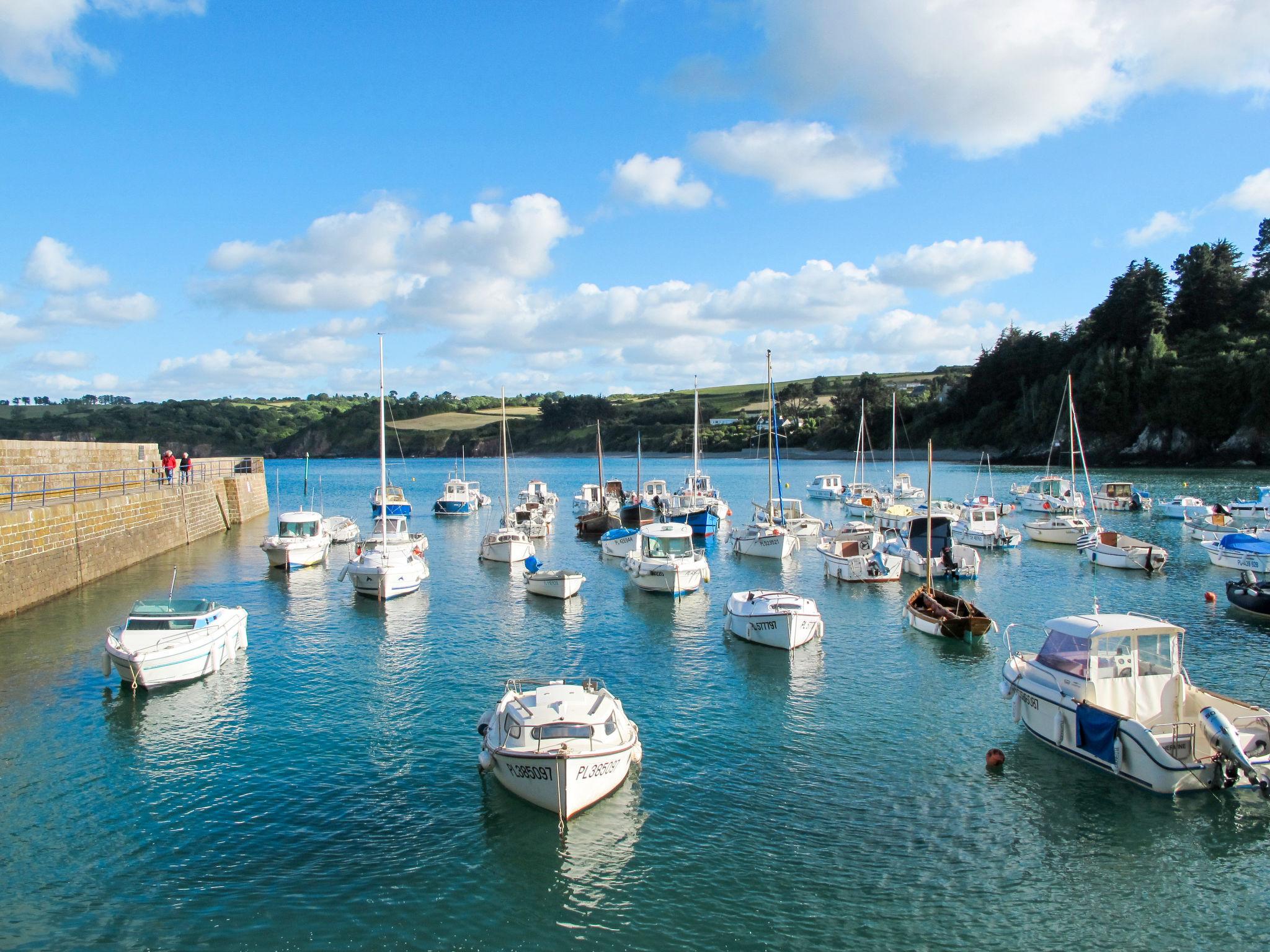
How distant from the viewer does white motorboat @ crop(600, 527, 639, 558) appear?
55.8m

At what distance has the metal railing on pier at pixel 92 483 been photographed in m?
38.0

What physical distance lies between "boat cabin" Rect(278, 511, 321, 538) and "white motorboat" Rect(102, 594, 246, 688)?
76.1ft

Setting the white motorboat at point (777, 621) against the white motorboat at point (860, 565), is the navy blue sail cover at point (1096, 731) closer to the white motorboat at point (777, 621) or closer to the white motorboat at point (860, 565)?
the white motorboat at point (777, 621)

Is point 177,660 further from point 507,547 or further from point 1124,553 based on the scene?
point 1124,553

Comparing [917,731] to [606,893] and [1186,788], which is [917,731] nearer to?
[1186,788]

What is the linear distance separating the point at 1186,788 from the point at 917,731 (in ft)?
20.4

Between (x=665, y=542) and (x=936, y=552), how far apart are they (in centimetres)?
1594

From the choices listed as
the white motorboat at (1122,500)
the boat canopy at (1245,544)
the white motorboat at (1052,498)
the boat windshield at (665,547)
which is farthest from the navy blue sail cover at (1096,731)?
the white motorboat at (1122,500)

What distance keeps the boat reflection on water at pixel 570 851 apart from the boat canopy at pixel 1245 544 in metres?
40.6

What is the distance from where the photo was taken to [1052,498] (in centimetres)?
8369

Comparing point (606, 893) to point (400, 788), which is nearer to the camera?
point (606, 893)

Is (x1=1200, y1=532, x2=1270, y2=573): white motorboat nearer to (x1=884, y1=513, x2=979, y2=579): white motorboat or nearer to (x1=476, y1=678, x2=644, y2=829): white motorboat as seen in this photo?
(x1=884, y1=513, x2=979, y2=579): white motorboat

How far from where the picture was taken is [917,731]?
74.2 feet

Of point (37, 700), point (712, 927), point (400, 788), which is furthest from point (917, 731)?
point (37, 700)
